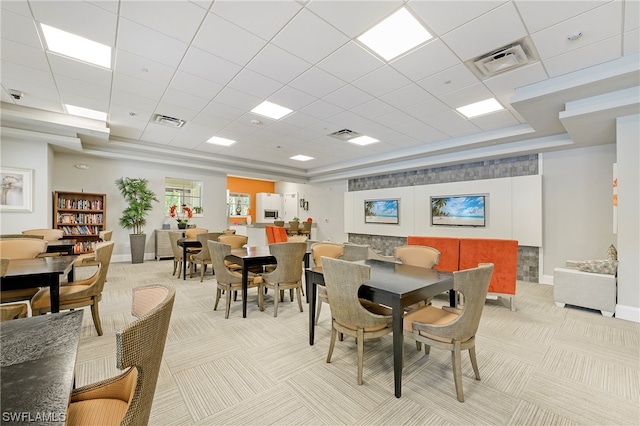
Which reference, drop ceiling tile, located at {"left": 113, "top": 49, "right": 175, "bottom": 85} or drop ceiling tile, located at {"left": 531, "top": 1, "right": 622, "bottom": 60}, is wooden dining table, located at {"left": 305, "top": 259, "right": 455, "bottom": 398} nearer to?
drop ceiling tile, located at {"left": 531, "top": 1, "right": 622, "bottom": 60}

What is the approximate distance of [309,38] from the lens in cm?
284

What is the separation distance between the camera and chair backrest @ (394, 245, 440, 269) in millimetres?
3201

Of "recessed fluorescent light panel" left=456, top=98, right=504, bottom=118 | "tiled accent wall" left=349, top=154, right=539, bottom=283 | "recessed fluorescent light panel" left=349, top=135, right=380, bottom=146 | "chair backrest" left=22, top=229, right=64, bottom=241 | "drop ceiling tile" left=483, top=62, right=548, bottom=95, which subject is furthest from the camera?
"recessed fluorescent light panel" left=349, top=135, right=380, bottom=146

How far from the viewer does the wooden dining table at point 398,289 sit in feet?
6.46

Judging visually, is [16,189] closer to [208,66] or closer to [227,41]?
[208,66]

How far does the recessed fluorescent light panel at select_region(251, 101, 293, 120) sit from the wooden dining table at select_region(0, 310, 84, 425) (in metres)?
4.05

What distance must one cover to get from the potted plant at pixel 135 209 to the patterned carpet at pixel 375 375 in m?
4.21

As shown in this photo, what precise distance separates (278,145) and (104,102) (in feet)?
11.5

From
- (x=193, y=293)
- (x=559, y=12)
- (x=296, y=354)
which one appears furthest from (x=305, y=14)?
(x=193, y=293)

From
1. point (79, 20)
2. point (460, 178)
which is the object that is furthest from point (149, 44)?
point (460, 178)

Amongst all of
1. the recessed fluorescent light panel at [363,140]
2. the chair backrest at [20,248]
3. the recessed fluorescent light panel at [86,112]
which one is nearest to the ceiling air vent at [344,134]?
the recessed fluorescent light panel at [363,140]

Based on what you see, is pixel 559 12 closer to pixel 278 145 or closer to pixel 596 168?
pixel 596 168

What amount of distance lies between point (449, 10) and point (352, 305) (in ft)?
8.88

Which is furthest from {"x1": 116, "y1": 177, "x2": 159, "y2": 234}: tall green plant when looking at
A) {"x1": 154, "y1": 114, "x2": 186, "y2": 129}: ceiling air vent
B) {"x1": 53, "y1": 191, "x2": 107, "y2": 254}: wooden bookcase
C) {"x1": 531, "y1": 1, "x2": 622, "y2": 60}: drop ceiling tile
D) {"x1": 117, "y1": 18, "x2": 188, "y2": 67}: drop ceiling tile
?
{"x1": 531, "y1": 1, "x2": 622, "y2": 60}: drop ceiling tile
